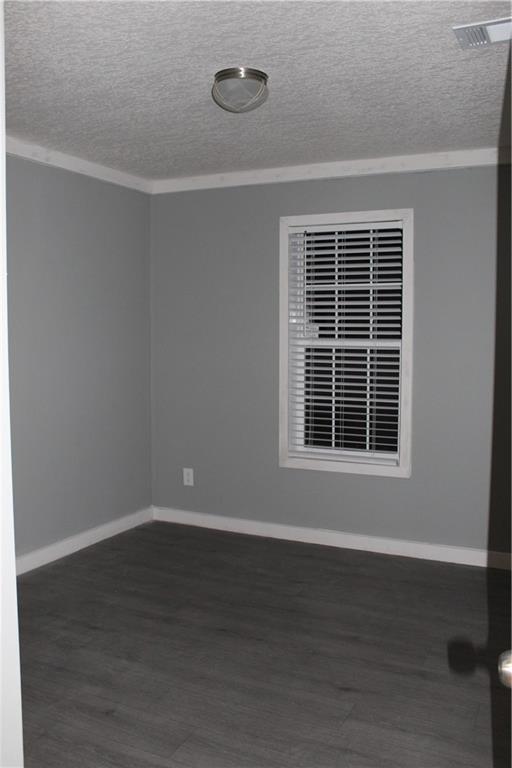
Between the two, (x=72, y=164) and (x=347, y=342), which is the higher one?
(x=72, y=164)

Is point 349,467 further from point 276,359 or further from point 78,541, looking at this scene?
point 78,541

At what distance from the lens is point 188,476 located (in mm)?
5234

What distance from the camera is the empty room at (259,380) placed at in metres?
2.63

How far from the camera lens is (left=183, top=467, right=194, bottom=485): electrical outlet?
522 cm

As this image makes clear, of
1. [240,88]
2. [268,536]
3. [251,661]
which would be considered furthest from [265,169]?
[251,661]

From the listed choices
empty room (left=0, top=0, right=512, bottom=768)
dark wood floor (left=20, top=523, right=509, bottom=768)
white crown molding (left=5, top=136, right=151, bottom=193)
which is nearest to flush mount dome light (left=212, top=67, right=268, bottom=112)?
empty room (left=0, top=0, right=512, bottom=768)

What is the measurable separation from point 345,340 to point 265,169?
126 centimetres

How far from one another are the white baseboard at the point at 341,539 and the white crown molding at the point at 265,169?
2327 millimetres

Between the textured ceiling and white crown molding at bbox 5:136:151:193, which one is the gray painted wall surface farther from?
the textured ceiling

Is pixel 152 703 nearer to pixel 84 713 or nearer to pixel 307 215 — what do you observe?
pixel 84 713

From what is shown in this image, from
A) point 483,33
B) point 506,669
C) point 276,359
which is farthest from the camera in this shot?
point 276,359

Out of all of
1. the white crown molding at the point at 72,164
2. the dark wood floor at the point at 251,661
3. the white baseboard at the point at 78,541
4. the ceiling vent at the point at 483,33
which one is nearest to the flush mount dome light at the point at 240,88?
the ceiling vent at the point at 483,33

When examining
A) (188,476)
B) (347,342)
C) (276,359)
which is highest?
(347,342)

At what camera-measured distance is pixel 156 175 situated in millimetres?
5004
